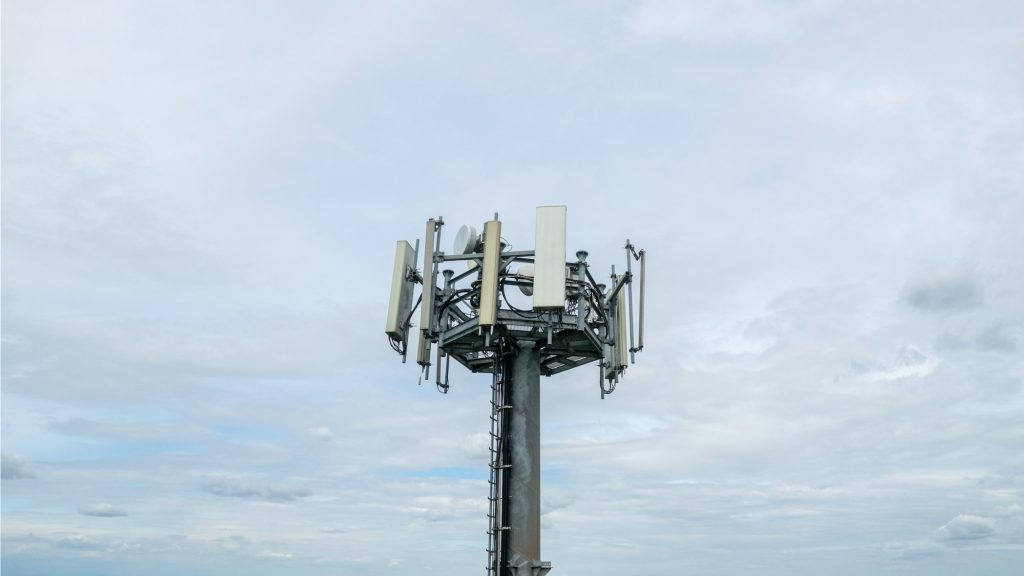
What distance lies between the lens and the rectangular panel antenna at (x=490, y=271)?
30.2 metres

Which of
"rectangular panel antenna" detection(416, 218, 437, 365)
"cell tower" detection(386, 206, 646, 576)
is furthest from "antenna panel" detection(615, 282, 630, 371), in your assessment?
"rectangular panel antenna" detection(416, 218, 437, 365)

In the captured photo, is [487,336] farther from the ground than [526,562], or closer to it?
farther from the ground

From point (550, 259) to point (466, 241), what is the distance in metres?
4.18

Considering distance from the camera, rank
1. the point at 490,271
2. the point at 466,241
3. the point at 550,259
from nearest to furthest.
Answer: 1. the point at 550,259
2. the point at 490,271
3. the point at 466,241

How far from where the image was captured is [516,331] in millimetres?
31656

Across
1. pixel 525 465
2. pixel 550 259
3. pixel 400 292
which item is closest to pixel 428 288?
pixel 400 292

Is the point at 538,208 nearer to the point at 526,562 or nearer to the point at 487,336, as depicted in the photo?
the point at 487,336

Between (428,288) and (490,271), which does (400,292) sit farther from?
(490,271)

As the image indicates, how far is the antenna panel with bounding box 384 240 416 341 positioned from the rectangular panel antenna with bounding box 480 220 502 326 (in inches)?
151

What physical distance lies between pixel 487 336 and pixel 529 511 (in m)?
6.53

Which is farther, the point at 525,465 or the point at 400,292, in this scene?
the point at 400,292

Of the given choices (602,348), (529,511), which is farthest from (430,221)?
(529,511)

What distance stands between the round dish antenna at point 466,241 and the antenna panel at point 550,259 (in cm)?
317

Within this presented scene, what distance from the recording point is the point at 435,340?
33375 millimetres
